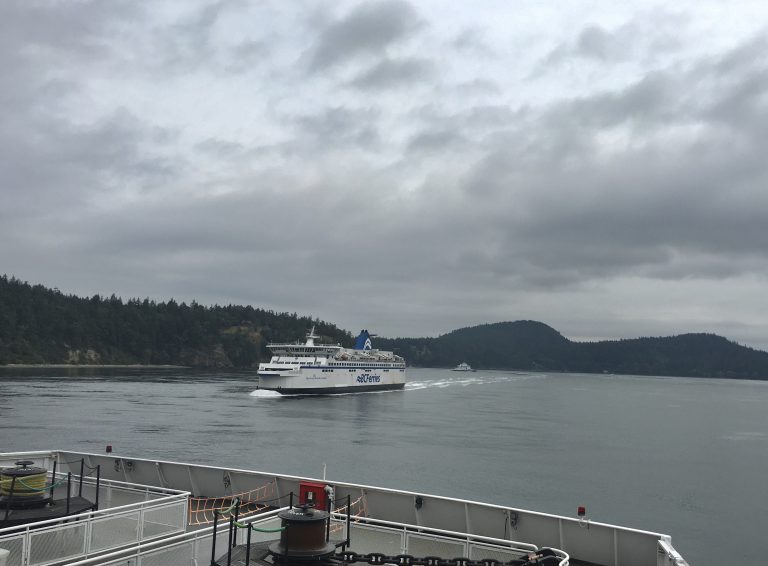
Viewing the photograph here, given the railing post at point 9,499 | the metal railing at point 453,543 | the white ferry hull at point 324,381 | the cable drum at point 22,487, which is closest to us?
the metal railing at point 453,543

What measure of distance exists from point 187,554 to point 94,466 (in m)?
12.1

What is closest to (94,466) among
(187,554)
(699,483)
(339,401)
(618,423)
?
(187,554)

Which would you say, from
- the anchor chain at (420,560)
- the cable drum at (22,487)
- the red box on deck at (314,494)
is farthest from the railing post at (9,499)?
the anchor chain at (420,560)

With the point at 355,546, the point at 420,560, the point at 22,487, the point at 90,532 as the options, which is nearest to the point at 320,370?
the point at 22,487

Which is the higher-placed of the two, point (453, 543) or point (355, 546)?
point (453, 543)

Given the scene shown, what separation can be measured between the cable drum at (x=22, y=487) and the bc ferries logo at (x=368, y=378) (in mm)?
114824

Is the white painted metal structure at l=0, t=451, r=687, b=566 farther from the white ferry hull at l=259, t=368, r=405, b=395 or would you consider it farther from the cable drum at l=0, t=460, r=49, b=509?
the white ferry hull at l=259, t=368, r=405, b=395

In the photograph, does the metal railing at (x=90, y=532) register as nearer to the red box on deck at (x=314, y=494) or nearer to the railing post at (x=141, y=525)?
the railing post at (x=141, y=525)

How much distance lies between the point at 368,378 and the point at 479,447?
7130 cm

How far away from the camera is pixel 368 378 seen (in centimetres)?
12975

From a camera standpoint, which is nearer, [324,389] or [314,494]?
[314,494]

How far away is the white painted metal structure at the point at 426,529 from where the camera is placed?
10.3m

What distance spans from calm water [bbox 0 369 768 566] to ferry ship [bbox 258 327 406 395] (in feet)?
17.3

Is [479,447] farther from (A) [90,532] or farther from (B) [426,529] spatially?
(A) [90,532]
